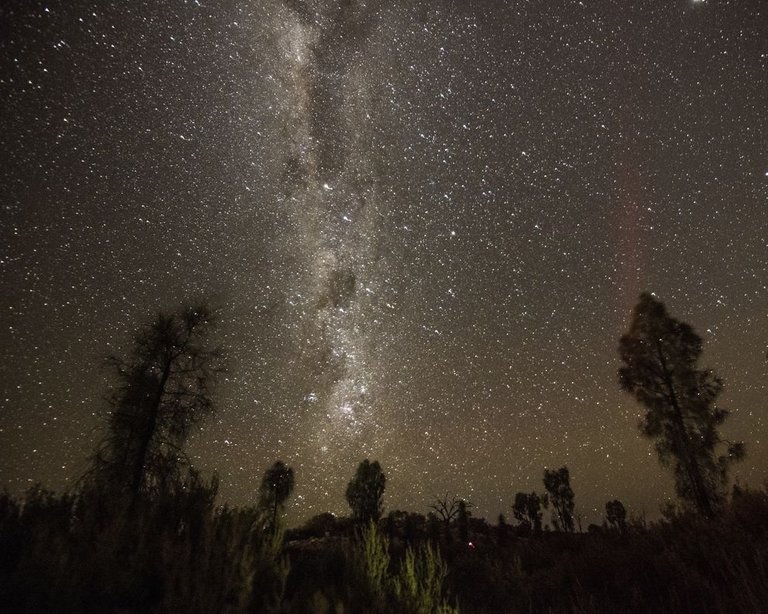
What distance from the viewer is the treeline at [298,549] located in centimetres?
327

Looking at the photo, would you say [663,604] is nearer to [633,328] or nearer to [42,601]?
[42,601]

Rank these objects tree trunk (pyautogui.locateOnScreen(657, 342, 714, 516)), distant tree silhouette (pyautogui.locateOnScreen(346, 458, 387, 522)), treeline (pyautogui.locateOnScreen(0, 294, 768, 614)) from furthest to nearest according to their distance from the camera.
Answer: distant tree silhouette (pyautogui.locateOnScreen(346, 458, 387, 522)) < tree trunk (pyautogui.locateOnScreen(657, 342, 714, 516)) < treeline (pyautogui.locateOnScreen(0, 294, 768, 614))

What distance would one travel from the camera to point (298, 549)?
34.1ft

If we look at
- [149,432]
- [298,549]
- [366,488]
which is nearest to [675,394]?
[298,549]

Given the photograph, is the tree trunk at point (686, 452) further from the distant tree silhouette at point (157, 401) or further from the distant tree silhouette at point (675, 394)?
the distant tree silhouette at point (157, 401)

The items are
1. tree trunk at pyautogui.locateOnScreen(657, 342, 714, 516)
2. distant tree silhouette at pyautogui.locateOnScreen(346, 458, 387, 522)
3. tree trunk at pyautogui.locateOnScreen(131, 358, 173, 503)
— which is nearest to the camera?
tree trunk at pyautogui.locateOnScreen(131, 358, 173, 503)

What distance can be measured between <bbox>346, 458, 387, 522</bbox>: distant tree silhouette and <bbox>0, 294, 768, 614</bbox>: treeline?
28114 millimetres

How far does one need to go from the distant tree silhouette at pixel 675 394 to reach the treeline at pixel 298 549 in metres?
0.06

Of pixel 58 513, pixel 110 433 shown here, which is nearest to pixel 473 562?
pixel 58 513

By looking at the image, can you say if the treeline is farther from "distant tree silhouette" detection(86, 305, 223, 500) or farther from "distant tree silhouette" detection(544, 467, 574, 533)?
"distant tree silhouette" detection(544, 467, 574, 533)

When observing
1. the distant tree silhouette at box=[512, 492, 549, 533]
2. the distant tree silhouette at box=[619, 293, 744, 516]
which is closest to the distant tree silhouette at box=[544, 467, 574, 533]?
the distant tree silhouette at box=[512, 492, 549, 533]

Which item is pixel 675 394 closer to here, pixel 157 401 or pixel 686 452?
pixel 686 452

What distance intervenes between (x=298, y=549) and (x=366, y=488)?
35473 millimetres

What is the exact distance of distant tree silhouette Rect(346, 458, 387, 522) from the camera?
4250cm
